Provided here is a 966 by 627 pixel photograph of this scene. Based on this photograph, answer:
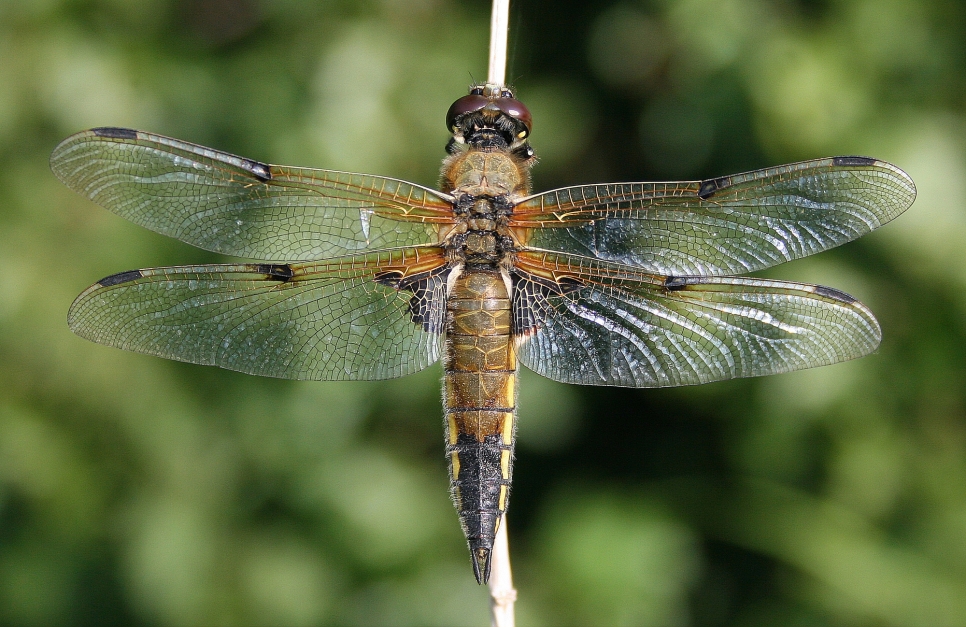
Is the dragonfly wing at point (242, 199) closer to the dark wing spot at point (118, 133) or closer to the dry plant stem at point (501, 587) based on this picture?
the dark wing spot at point (118, 133)

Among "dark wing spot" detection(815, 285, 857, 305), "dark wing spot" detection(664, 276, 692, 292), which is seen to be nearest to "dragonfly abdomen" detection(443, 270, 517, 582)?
"dark wing spot" detection(664, 276, 692, 292)

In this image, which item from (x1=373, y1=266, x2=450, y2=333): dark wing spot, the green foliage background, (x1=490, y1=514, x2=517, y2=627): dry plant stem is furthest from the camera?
the green foliage background

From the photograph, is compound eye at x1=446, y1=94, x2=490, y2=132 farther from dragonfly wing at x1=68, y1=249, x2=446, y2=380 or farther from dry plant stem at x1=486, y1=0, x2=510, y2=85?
dragonfly wing at x1=68, y1=249, x2=446, y2=380

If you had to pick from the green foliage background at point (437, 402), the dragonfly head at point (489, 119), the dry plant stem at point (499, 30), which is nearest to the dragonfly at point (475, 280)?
the dragonfly head at point (489, 119)

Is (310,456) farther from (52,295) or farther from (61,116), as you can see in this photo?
(61,116)

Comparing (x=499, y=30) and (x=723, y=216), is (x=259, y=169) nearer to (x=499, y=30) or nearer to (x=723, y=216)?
(x=499, y=30)

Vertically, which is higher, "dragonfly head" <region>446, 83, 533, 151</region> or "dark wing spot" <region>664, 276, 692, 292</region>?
"dragonfly head" <region>446, 83, 533, 151</region>

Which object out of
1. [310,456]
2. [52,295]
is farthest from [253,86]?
[310,456]

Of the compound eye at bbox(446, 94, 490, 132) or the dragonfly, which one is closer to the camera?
the dragonfly
